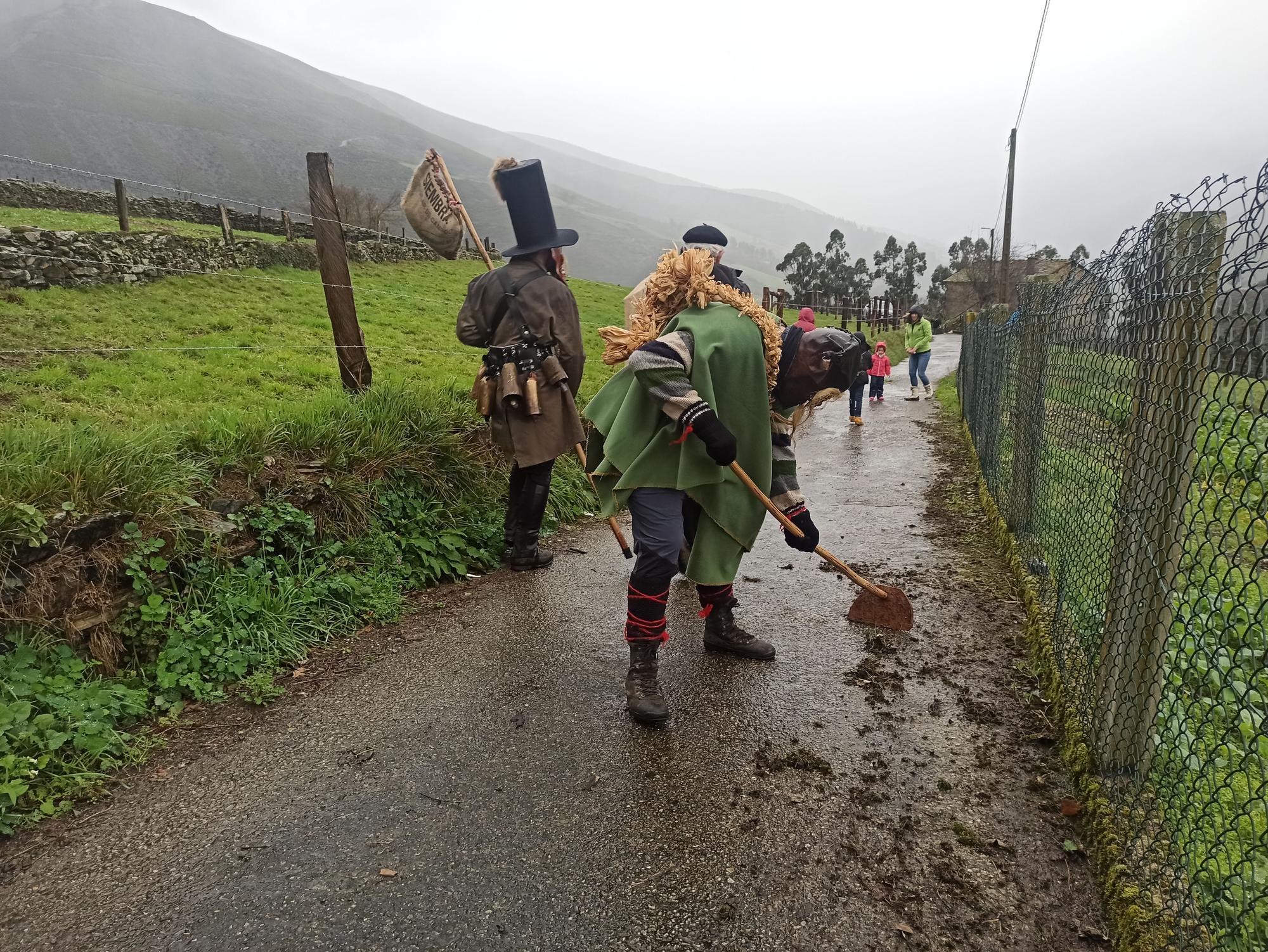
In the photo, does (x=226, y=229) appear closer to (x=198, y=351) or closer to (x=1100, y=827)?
(x=198, y=351)

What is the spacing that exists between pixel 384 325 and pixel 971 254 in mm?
77872

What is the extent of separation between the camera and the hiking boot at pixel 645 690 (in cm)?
303

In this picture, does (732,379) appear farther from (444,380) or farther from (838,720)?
(444,380)

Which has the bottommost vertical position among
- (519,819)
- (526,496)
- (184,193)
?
(519,819)

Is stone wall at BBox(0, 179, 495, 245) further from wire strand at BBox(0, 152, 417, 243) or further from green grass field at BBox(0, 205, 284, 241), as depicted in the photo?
green grass field at BBox(0, 205, 284, 241)

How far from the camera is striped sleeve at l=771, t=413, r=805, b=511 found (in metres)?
3.56

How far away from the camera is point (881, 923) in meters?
2.02

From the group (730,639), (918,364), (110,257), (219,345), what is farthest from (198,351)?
(918,364)

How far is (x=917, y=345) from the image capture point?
1380cm

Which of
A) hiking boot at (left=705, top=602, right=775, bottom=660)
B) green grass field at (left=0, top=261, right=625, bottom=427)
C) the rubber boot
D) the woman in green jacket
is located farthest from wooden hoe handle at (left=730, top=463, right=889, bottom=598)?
the woman in green jacket

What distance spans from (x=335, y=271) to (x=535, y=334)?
1.58 metres

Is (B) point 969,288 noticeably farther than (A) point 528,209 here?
Yes

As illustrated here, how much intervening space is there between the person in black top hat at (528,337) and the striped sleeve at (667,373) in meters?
Result: 1.77

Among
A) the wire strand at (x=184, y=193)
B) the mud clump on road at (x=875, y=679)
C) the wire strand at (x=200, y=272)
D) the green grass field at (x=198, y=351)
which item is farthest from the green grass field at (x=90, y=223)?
the mud clump on road at (x=875, y=679)
